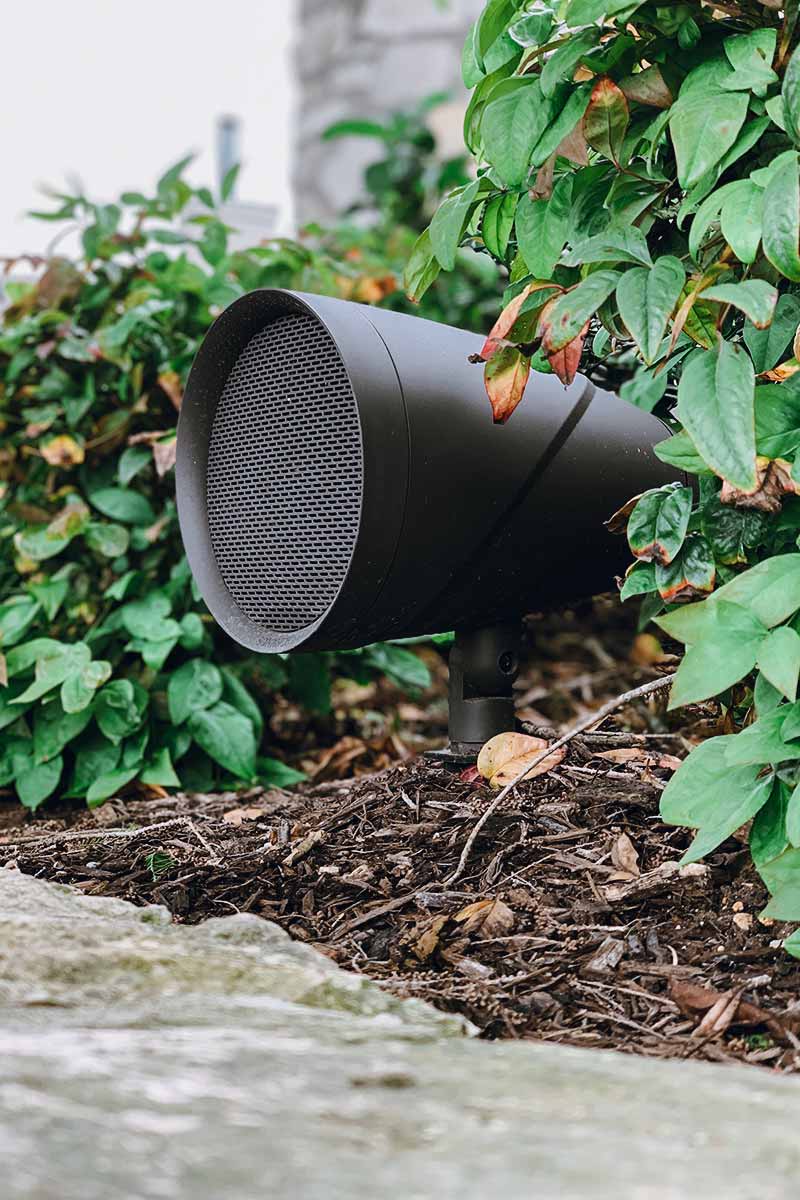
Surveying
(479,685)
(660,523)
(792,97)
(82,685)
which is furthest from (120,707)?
(792,97)

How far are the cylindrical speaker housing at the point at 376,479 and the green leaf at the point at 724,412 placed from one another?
41 centimetres

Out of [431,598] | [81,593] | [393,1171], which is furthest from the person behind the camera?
[81,593]

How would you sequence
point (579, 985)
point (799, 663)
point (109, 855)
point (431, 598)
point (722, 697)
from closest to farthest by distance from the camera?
point (799, 663)
point (579, 985)
point (722, 697)
point (431, 598)
point (109, 855)

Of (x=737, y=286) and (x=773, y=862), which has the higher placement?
(x=737, y=286)

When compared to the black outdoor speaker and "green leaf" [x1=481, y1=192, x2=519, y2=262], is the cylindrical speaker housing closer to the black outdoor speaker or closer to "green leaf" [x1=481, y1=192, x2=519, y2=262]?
the black outdoor speaker

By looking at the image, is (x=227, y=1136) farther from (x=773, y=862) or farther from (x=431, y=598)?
(x=431, y=598)

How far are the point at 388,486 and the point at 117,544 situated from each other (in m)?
1.01

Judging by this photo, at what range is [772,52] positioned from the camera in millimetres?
1085

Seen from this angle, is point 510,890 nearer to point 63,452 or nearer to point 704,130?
point 704,130

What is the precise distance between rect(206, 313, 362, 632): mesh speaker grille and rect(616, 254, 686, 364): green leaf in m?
0.39

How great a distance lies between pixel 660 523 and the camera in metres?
1.27

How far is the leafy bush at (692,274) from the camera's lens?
3.43 ft

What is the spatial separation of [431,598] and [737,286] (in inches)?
24.1

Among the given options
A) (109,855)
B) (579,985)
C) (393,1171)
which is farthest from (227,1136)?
(109,855)
